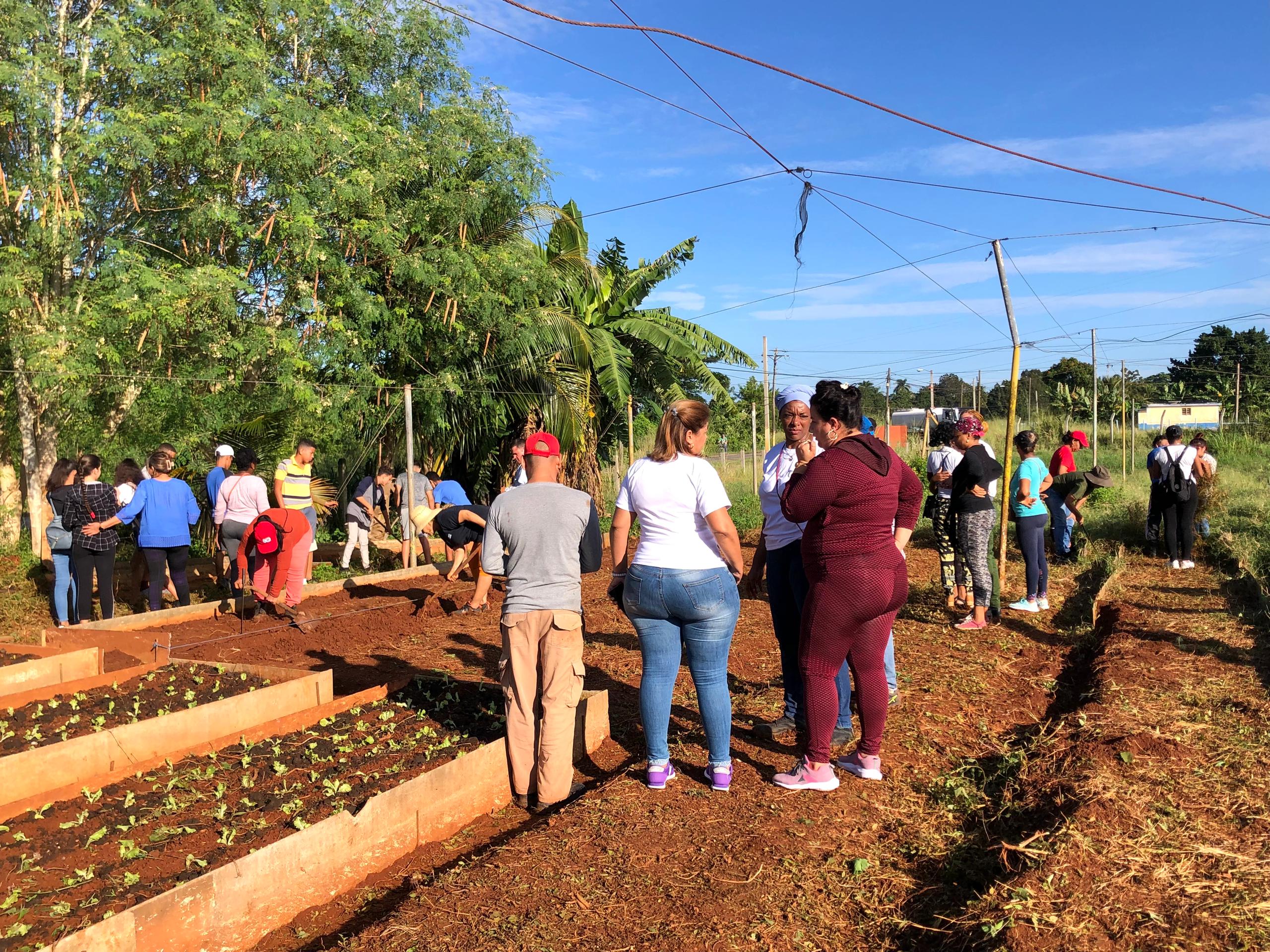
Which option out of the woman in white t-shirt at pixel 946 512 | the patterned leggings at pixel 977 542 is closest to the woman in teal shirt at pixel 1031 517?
the woman in white t-shirt at pixel 946 512

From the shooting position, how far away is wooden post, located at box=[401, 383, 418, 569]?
35.0 feet

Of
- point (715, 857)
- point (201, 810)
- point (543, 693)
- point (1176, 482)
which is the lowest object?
point (715, 857)

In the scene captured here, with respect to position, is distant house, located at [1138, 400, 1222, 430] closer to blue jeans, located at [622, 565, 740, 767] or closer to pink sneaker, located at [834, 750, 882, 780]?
pink sneaker, located at [834, 750, 882, 780]

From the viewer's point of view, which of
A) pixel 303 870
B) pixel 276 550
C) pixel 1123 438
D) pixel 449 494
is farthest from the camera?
pixel 1123 438

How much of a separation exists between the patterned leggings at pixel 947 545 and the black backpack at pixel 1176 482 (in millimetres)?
4509

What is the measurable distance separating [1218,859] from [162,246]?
1384 centimetres

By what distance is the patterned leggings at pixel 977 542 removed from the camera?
7.73 m

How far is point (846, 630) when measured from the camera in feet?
13.6

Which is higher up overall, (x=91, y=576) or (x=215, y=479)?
(x=215, y=479)

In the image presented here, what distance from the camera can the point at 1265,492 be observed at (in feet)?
56.6

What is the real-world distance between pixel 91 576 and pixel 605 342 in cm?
1079

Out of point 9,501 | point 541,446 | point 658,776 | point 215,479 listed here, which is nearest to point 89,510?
point 215,479

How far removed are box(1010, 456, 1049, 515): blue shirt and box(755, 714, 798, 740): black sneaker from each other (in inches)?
174

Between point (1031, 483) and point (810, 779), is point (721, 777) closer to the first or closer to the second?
point (810, 779)
